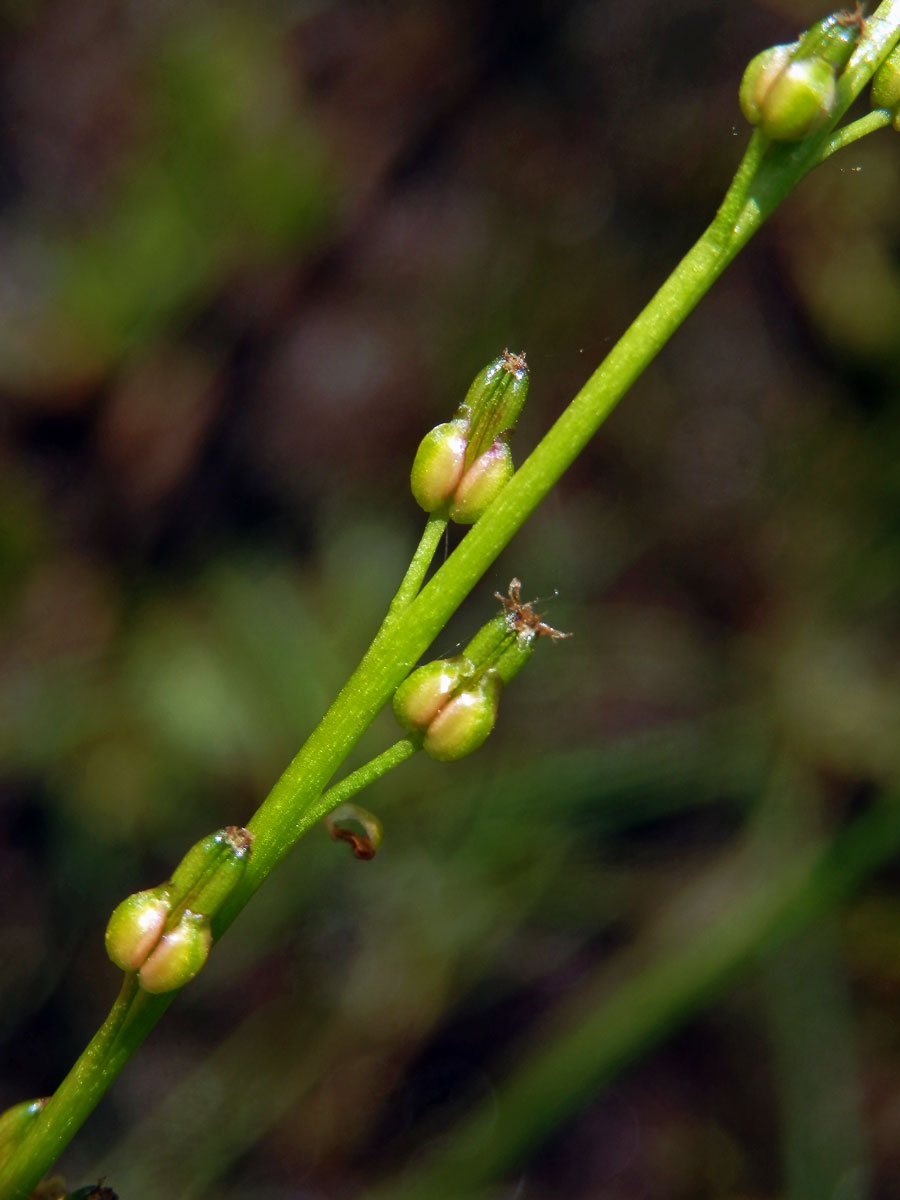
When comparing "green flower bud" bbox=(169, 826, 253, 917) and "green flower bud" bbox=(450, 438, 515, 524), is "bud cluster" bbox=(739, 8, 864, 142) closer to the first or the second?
"green flower bud" bbox=(450, 438, 515, 524)

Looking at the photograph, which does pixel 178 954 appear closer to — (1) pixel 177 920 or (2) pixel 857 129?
(1) pixel 177 920

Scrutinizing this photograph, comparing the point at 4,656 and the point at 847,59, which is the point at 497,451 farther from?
the point at 4,656

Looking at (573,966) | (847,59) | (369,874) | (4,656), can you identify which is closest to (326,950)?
(369,874)

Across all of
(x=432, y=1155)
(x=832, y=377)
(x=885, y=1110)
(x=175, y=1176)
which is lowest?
(x=885, y=1110)

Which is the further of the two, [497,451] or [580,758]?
[580,758]

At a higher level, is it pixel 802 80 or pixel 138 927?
pixel 802 80

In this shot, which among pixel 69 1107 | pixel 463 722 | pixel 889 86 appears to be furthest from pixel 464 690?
pixel 889 86

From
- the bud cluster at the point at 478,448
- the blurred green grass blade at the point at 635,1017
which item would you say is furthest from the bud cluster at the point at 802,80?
the blurred green grass blade at the point at 635,1017

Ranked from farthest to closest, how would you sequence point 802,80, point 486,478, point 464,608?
point 464,608, point 486,478, point 802,80
